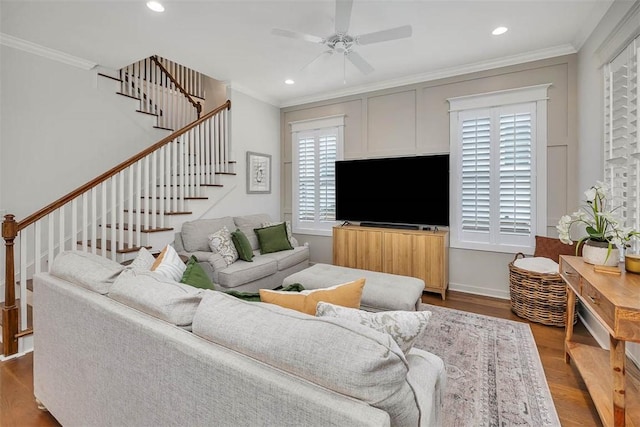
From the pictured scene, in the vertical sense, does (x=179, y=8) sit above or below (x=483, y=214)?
above

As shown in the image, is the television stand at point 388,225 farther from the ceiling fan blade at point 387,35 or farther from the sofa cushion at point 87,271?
the sofa cushion at point 87,271

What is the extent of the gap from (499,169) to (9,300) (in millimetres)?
4886

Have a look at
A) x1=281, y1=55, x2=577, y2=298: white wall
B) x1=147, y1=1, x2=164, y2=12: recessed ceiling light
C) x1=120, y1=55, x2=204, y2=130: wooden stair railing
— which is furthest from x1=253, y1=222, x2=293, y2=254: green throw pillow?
x1=147, y1=1, x2=164, y2=12: recessed ceiling light

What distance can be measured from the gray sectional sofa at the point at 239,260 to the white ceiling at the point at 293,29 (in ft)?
6.57

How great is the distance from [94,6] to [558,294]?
4896mm

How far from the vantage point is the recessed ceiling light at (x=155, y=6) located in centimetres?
250

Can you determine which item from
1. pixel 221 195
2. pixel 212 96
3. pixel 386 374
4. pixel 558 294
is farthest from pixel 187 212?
pixel 558 294

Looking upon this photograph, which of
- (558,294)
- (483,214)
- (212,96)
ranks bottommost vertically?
(558,294)

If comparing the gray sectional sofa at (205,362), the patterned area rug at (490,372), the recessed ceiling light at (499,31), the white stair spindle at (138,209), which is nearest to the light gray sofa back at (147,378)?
the gray sectional sofa at (205,362)

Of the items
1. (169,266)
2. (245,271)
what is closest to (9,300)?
(169,266)

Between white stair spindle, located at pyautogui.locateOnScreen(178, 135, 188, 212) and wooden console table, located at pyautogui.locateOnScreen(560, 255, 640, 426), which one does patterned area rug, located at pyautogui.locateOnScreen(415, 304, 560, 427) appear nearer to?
wooden console table, located at pyautogui.locateOnScreen(560, 255, 640, 426)

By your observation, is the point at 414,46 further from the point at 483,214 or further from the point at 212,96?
the point at 212,96

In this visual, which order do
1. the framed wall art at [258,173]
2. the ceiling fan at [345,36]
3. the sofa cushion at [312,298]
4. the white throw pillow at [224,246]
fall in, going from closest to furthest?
the sofa cushion at [312,298], the ceiling fan at [345,36], the white throw pillow at [224,246], the framed wall art at [258,173]

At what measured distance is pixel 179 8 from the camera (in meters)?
2.57
